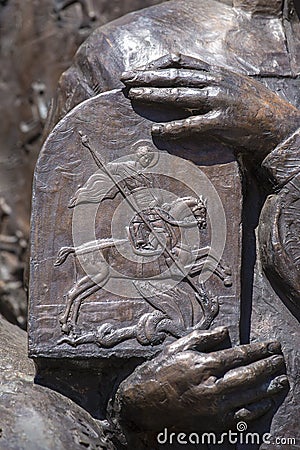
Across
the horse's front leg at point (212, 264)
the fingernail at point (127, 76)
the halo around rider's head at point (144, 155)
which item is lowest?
the horse's front leg at point (212, 264)

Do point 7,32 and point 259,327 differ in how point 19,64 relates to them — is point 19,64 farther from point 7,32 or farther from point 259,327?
point 259,327

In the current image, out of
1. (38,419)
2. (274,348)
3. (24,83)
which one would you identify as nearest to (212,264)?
(274,348)

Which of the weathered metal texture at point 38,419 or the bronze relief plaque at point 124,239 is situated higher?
the bronze relief plaque at point 124,239

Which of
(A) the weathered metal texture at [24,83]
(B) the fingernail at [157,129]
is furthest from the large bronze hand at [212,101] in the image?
(A) the weathered metal texture at [24,83]

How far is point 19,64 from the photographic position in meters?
4.31

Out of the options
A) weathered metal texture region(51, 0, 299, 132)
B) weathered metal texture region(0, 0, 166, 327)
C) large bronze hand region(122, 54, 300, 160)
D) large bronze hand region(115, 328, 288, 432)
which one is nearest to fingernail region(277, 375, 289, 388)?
large bronze hand region(115, 328, 288, 432)

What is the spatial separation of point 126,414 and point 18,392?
9.6 inches

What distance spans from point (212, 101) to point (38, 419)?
0.78 metres

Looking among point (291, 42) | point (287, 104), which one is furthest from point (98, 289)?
point (291, 42)

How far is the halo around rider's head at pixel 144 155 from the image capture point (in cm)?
269

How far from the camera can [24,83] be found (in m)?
4.32

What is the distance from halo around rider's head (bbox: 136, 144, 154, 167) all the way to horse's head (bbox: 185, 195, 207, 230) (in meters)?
0.12

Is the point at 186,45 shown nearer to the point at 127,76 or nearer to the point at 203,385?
the point at 127,76

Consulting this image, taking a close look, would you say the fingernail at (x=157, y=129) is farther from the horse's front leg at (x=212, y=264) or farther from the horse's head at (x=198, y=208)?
the horse's front leg at (x=212, y=264)
